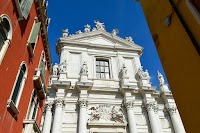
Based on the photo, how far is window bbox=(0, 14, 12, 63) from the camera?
5.90m

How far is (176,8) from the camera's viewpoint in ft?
14.6

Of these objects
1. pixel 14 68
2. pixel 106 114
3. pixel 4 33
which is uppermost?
pixel 106 114

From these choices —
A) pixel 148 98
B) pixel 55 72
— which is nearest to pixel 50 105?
pixel 55 72

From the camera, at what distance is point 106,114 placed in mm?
13492

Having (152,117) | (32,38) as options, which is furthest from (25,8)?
(152,117)

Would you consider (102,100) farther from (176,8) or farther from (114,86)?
(176,8)

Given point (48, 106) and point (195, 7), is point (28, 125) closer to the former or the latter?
point (48, 106)

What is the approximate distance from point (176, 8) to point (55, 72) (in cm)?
1287

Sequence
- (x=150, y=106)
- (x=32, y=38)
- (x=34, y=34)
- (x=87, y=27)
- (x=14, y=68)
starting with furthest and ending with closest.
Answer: (x=87, y=27) < (x=150, y=106) < (x=34, y=34) < (x=32, y=38) < (x=14, y=68)

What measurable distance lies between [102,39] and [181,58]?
15933 millimetres

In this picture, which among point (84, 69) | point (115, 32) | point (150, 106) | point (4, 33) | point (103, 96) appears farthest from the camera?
point (115, 32)

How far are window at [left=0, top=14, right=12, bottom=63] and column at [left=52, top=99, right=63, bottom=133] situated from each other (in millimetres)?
7335

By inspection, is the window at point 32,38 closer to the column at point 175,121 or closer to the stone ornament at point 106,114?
the stone ornament at point 106,114

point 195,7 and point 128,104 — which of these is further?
point 128,104
